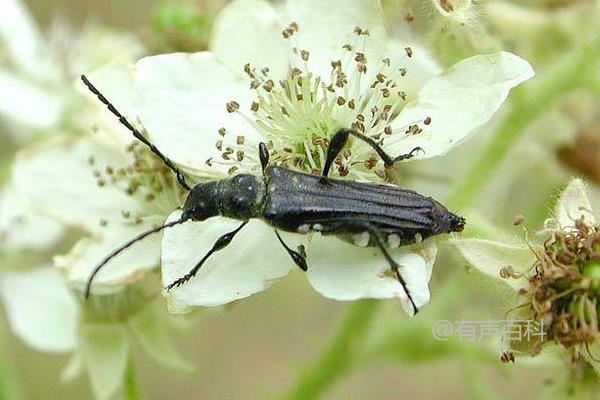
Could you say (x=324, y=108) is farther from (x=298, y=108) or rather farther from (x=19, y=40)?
(x=19, y=40)

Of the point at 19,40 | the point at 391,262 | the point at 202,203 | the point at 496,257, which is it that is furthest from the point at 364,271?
the point at 19,40

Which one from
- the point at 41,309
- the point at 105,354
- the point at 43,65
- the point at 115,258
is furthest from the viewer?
the point at 43,65

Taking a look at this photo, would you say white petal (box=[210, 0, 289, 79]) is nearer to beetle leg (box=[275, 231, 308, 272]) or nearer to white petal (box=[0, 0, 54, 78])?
beetle leg (box=[275, 231, 308, 272])

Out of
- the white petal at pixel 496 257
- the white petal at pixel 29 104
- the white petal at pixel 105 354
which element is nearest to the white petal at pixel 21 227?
the white petal at pixel 29 104

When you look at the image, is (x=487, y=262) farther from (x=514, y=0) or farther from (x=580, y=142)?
(x=514, y=0)

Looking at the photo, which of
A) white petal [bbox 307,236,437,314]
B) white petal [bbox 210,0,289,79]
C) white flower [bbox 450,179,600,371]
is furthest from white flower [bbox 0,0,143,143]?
white flower [bbox 450,179,600,371]

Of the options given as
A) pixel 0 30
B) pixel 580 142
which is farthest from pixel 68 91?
pixel 580 142
